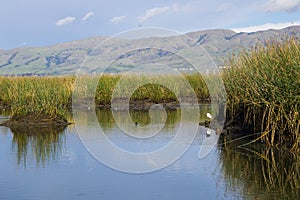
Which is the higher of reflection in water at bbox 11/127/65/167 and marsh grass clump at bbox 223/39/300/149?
marsh grass clump at bbox 223/39/300/149

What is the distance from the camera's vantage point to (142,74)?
85.0 feet

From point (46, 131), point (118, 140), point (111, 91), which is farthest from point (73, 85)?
point (118, 140)

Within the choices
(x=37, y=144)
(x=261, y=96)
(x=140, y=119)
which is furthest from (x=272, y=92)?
(x=140, y=119)

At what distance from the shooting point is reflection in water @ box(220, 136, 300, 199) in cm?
734

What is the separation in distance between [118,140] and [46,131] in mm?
2469

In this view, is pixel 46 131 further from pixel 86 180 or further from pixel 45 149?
pixel 86 180

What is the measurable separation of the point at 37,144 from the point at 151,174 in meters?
3.79

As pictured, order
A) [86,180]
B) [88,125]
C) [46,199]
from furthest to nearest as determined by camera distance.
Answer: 1. [88,125]
2. [86,180]
3. [46,199]

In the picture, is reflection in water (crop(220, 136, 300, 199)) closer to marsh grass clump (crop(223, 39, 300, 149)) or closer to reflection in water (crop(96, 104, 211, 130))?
marsh grass clump (crop(223, 39, 300, 149))

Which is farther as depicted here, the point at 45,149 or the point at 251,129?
the point at 251,129

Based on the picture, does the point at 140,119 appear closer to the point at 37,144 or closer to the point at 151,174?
the point at 37,144

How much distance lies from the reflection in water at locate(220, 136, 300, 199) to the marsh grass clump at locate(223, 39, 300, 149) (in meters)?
0.40

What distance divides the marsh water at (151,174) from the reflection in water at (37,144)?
0.02 metres

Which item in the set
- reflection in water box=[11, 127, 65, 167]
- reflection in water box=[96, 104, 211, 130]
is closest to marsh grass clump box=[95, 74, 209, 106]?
reflection in water box=[96, 104, 211, 130]
